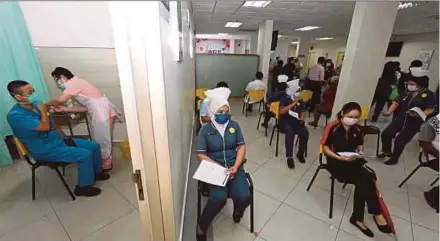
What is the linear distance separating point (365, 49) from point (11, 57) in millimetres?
4616

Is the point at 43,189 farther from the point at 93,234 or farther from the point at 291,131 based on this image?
the point at 291,131

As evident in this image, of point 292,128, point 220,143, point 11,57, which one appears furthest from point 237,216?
point 11,57

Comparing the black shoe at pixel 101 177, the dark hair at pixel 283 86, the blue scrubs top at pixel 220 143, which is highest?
the dark hair at pixel 283 86

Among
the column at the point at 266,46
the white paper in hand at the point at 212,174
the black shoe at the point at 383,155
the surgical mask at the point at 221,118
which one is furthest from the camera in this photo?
the column at the point at 266,46

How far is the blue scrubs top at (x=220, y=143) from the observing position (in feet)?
5.39

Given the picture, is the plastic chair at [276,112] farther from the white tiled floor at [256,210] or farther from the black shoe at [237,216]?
the black shoe at [237,216]

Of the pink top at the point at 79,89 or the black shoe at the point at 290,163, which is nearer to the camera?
the pink top at the point at 79,89

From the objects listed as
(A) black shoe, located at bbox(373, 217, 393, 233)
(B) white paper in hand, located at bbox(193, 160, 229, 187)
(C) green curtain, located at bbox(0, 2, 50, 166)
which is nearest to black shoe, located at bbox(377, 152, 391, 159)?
(A) black shoe, located at bbox(373, 217, 393, 233)

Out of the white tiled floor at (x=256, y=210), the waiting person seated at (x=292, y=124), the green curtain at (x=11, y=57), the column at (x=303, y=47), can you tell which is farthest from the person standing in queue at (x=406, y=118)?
the column at (x=303, y=47)

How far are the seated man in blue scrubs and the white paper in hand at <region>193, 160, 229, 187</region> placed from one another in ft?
4.23

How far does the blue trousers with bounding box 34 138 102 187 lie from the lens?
6.14 feet

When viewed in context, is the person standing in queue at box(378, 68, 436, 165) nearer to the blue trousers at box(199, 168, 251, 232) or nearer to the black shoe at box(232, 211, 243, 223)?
the blue trousers at box(199, 168, 251, 232)

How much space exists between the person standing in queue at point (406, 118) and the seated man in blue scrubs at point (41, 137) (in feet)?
9.52

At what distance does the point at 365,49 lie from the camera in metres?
2.79
